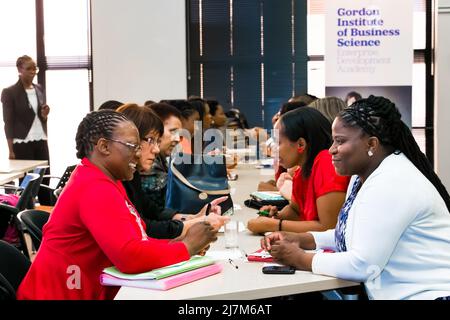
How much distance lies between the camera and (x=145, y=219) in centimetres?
333

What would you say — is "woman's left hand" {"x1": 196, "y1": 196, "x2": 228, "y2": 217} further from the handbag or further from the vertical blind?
the vertical blind

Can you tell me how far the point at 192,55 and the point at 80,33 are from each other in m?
1.43

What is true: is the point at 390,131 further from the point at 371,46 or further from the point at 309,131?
the point at 371,46

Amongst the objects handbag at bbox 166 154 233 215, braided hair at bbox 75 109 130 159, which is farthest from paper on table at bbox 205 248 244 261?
handbag at bbox 166 154 233 215

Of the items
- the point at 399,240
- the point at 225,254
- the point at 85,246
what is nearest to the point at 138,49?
the point at 225,254

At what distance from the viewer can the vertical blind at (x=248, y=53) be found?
27.4ft

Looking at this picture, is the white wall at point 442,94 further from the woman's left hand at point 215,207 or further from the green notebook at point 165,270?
the green notebook at point 165,270

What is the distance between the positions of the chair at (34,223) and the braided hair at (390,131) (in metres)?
1.44

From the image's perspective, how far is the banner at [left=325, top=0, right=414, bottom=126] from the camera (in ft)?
25.2

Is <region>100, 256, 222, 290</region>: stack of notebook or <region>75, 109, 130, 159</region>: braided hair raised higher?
<region>75, 109, 130, 159</region>: braided hair

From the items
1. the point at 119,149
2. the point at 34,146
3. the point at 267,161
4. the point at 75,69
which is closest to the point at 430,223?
the point at 119,149

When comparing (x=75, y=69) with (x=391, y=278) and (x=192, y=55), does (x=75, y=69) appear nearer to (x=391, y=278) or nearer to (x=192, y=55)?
(x=192, y=55)

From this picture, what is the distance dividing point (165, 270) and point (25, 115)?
5764mm

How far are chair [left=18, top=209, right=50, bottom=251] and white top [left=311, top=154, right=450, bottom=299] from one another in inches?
52.2
